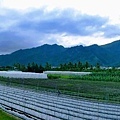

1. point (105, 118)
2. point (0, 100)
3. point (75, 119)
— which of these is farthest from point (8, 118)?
point (0, 100)

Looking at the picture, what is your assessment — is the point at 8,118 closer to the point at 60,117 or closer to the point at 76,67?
the point at 60,117

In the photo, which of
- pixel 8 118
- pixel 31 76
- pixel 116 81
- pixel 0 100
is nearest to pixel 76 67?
pixel 31 76

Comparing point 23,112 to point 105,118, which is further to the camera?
point 23,112

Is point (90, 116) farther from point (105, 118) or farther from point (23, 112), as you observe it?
point (23, 112)

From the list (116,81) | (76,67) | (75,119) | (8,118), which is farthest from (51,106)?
(76,67)

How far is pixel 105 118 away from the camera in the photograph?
9898mm

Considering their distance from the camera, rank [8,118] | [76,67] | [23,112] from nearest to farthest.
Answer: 1. [8,118]
2. [23,112]
3. [76,67]

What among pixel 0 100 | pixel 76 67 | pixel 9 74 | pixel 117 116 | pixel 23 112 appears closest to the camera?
pixel 117 116

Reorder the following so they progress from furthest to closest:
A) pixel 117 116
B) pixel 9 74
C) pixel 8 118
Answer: pixel 9 74 < pixel 8 118 < pixel 117 116

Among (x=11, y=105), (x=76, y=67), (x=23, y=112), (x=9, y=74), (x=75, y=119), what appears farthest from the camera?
(x=76, y=67)

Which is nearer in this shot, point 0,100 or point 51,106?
point 51,106

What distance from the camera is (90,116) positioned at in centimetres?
1019

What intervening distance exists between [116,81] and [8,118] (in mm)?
27931

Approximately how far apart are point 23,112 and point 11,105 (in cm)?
179
